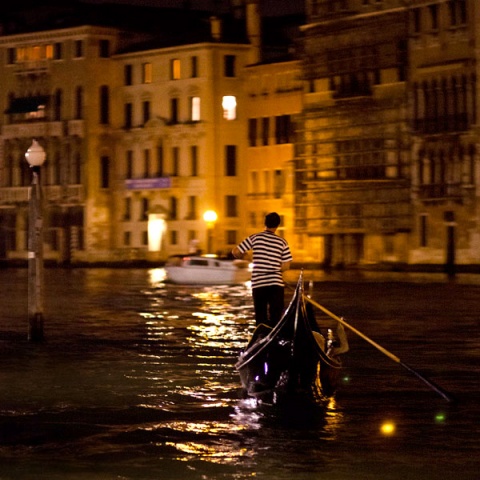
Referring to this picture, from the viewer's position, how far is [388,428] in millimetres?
11812

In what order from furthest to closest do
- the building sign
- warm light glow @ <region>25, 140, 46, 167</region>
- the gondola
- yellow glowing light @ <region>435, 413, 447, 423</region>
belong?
the building sign < warm light glow @ <region>25, 140, 46, 167</region> < the gondola < yellow glowing light @ <region>435, 413, 447, 423</region>

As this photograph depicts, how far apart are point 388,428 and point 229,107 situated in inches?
2417

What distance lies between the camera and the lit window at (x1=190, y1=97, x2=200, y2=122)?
73812mm

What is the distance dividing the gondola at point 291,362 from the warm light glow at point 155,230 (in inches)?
2397

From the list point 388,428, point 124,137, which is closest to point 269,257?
point 388,428

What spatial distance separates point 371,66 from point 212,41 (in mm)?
10258

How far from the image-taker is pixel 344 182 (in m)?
66.0

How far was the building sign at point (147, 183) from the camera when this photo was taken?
2970 inches

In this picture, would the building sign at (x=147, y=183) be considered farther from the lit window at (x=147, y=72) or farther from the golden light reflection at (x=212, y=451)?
the golden light reflection at (x=212, y=451)

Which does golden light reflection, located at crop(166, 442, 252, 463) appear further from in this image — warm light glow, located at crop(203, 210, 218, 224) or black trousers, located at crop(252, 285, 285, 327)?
warm light glow, located at crop(203, 210, 218, 224)

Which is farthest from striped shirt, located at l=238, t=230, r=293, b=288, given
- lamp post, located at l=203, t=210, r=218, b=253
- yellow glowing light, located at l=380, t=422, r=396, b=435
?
lamp post, located at l=203, t=210, r=218, b=253

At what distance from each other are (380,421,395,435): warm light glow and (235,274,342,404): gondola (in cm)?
124

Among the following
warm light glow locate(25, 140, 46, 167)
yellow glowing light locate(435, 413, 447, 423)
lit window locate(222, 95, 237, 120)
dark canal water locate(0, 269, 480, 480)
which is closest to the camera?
dark canal water locate(0, 269, 480, 480)

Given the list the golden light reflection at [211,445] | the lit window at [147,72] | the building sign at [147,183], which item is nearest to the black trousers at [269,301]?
the golden light reflection at [211,445]
